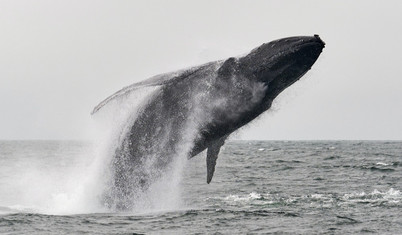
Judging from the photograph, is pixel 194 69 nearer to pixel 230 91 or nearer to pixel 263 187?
pixel 230 91

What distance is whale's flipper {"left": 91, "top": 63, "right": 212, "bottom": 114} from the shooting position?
11.9m

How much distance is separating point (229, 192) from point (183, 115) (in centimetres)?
1140

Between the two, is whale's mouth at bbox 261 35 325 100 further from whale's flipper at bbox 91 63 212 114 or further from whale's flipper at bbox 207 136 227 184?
whale's flipper at bbox 207 136 227 184

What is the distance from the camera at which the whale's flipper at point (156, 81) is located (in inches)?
468

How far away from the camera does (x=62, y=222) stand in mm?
13461

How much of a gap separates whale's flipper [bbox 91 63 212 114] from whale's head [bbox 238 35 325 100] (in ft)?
3.55

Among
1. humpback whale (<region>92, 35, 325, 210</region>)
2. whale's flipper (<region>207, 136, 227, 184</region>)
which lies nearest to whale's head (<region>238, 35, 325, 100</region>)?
humpback whale (<region>92, 35, 325, 210</region>)

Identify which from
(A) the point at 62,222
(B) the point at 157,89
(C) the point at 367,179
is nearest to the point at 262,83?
(B) the point at 157,89

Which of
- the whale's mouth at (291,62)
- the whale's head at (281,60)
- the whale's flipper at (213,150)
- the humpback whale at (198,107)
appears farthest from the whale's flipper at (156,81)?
the whale's flipper at (213,150)

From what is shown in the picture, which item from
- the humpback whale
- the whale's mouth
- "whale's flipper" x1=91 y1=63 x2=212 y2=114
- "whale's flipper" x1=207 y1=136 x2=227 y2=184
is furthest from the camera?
"whale's flipper" x1=207 y1=136 x2=227 y2=184

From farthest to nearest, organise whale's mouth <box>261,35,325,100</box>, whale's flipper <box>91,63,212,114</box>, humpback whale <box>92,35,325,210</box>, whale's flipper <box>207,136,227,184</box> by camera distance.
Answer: whale's flipper <box>207,136,227,184</box> < whale's flipper <box>91,63,212,114</box> < humpback whale <box>92,35,325,210</box> < whale's mouth <box>261,35,325,100</box>

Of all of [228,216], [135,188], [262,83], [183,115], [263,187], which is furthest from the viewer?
[263,187]

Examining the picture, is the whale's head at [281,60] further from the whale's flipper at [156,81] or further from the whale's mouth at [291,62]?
the whale's flipper at [156,81]

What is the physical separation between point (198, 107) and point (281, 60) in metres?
1.98
